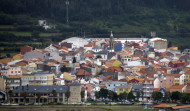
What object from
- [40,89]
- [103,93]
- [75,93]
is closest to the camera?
[75,93]

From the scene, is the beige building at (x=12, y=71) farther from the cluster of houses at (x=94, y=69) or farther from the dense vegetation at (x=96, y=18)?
the dense vegetation at (x=96, y=18)

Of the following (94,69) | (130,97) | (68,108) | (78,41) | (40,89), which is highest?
(78,41)

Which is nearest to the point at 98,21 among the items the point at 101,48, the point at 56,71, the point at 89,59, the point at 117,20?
the point at 117,20

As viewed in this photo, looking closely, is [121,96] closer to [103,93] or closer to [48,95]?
[103,93]

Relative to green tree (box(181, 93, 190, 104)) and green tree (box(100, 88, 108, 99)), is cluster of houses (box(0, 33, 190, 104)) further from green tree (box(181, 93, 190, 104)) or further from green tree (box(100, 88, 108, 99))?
green tree (box(181, 93, 190, 104))

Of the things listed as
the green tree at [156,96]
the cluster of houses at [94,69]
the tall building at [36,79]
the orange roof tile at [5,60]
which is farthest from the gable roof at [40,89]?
the orange roof tile at [5,60]

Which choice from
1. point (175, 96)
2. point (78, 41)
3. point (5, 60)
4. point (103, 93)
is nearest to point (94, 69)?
point (5, 60)

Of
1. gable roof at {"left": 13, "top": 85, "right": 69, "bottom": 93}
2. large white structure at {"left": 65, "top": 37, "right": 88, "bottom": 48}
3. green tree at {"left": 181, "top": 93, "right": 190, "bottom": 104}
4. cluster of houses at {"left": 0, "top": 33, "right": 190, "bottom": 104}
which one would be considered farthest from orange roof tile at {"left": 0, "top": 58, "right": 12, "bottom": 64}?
green tree at {"left": 181, "top": 93, "right": 190, "bottom": 104}
